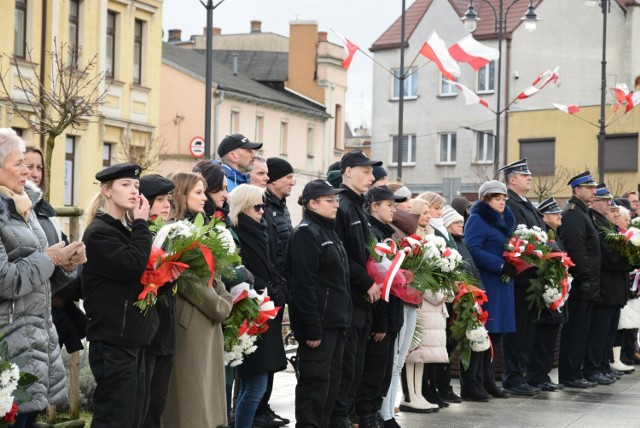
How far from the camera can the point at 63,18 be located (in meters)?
32.7

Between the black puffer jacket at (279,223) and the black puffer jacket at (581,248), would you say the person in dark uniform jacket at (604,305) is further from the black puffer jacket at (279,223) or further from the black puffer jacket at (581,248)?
the black puffer jacket at (279,223)

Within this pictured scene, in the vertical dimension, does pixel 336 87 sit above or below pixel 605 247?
above

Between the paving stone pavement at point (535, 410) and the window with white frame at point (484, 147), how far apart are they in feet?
145

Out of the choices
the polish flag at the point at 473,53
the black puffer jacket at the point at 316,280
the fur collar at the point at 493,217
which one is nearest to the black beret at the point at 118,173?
the black puffer jacket at the point at 316,280

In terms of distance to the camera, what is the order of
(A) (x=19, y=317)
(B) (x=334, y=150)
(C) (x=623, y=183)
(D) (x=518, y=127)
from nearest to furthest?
(A) (x=19, y=317)
(C) (x=623, y=183)
(D) (x=518, y=127)
(B) (x=334, y=150)

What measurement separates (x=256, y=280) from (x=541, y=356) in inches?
216

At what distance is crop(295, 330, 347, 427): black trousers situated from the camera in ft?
29.7

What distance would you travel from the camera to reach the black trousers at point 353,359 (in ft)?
31.2

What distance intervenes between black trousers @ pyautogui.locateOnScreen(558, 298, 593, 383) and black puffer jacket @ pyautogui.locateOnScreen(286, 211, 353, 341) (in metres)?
5.37

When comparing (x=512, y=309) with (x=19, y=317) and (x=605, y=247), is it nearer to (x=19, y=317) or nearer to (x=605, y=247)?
(x=605, y=247)

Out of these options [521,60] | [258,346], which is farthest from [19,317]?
[521,60]

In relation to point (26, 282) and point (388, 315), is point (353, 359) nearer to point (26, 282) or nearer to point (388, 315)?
point (388, 315)

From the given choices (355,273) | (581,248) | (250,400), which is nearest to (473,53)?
(581,248)

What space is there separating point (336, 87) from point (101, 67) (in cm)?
2751
